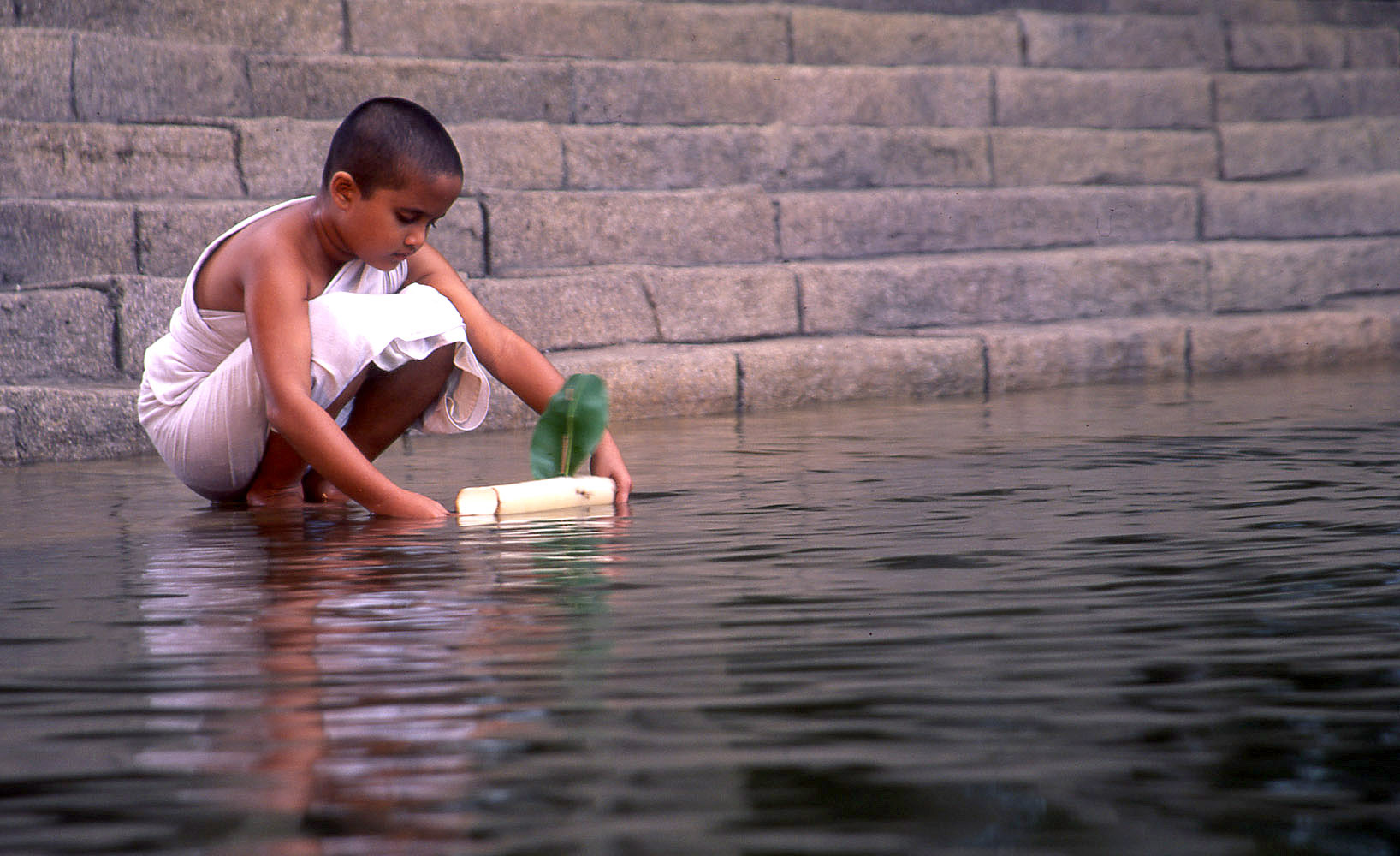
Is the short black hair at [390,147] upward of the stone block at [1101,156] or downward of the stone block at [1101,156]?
downward

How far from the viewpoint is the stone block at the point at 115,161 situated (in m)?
5.25

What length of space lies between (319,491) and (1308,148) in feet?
21.2

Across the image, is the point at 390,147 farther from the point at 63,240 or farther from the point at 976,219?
the point at 976,219

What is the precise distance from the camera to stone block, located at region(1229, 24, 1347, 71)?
883cm

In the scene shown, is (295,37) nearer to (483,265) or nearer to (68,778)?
(483,265)

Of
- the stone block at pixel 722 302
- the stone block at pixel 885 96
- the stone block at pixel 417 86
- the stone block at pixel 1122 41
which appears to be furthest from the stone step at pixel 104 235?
the stone block at pixel 1122 41

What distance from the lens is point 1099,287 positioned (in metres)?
7.29

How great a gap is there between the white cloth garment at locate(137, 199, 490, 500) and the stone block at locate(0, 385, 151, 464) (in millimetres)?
1085

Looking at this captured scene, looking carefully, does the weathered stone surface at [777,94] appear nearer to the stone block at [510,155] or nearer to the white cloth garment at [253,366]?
the stone block at [510,155]

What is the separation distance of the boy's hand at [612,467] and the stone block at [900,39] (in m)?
4.68

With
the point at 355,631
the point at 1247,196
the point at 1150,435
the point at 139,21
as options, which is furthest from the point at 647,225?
the point at 355,631

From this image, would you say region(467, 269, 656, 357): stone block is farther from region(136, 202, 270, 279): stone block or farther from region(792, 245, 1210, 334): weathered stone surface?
region(136, 202, 270, 279): stone block

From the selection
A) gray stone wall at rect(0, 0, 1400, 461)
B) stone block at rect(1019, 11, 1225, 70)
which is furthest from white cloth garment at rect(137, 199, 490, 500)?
stone block at rect(1019, 11, 1225, 70)

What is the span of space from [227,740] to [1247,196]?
7431 millimetres
